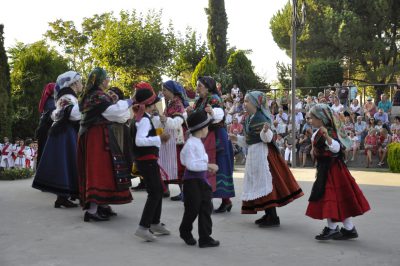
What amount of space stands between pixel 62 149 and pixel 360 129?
11067 millimetres

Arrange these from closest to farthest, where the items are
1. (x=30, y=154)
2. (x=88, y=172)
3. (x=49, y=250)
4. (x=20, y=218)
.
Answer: (x=49, y=250)
(x=88, y=172)
(x=20, y=218)
(x=30, y=154)

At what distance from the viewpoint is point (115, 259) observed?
495cm

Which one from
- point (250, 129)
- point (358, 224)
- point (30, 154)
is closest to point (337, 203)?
point (358, 224)

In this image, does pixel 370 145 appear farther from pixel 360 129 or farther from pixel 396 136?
pixel 360 129

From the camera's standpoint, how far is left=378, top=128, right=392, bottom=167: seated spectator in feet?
48.7

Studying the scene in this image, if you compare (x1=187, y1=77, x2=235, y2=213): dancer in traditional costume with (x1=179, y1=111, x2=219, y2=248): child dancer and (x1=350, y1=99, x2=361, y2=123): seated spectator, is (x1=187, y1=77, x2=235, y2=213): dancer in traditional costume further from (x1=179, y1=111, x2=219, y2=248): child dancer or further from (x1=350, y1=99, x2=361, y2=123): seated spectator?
(x1=350, y1=99, x2=361, y2=123): seated spectator

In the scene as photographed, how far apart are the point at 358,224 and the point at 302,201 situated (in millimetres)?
1680

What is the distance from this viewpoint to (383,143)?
49.6 ft

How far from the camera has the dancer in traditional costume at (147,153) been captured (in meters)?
5.57

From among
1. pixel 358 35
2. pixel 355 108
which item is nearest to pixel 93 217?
pixel 355 108

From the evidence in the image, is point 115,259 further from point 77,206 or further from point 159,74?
point 159,74

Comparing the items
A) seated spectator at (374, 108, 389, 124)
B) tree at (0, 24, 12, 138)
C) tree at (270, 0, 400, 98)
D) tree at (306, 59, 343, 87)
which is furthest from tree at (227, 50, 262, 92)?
tree at (0, 24, 12, 138)

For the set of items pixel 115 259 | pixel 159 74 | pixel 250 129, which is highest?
pixel 159 74

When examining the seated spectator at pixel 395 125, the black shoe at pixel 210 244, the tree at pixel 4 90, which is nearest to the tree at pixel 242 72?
the seated spectator at pixel 395 125
